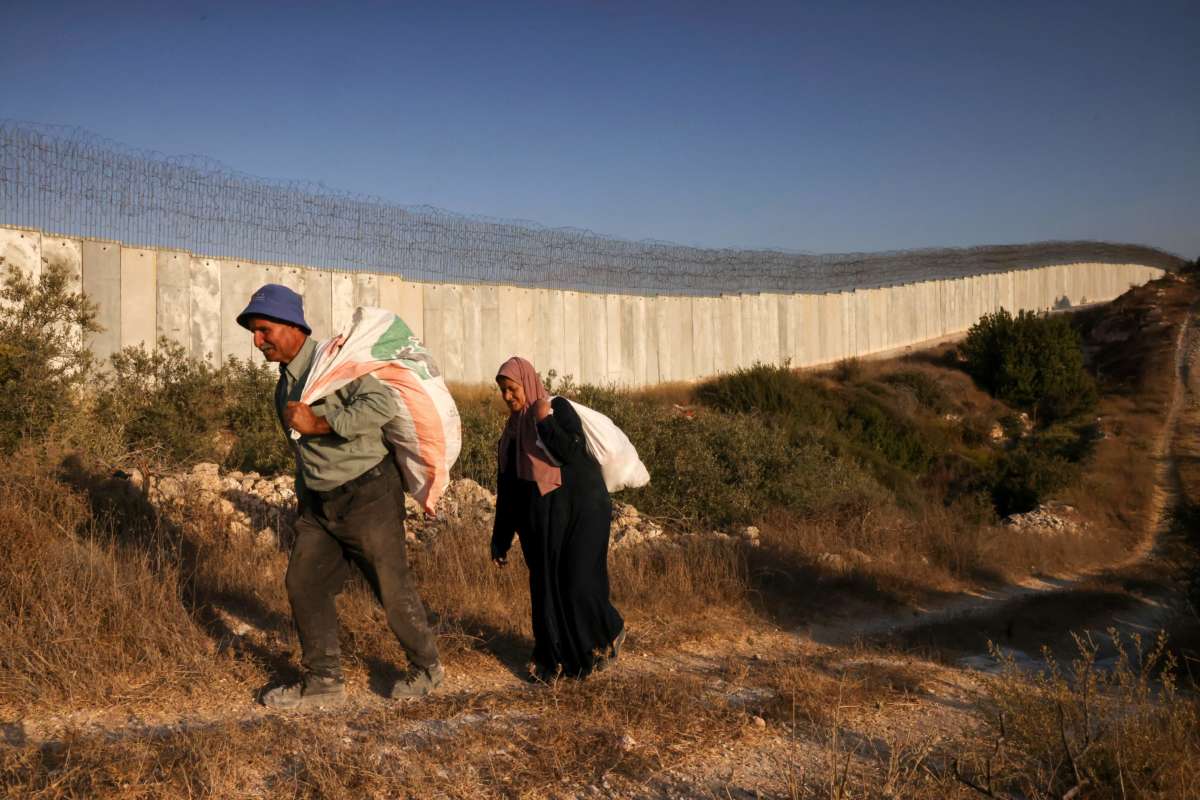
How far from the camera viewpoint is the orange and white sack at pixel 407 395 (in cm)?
410

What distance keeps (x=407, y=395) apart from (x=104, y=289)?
9.27 m

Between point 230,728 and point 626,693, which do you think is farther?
point 626,693

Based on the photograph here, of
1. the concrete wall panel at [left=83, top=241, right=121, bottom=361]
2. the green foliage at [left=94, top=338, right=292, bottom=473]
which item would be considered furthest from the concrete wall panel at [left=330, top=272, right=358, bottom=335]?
the concrete wall panel at [left=83, top=241, right=121, bottom=361]

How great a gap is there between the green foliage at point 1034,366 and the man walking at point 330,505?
25.7m

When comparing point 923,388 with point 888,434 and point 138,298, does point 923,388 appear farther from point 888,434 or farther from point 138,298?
point 138,298

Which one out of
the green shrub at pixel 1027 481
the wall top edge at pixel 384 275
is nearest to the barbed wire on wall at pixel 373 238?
the wall top edge at pixel 384 275

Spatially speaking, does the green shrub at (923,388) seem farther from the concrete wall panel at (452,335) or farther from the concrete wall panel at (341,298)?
the concrete wall panel at (341,298)

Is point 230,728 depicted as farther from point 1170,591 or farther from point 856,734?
point 1170,591

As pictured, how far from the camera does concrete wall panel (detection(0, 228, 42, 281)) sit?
10.6m

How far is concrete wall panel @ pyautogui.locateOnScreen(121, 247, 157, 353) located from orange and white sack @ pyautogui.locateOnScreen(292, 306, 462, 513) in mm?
8906

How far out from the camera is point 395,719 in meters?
3.92

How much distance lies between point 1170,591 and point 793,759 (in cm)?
772

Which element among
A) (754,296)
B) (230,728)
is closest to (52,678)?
(230,728)

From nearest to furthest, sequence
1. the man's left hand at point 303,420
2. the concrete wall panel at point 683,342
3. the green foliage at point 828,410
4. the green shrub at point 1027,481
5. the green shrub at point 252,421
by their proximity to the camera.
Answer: the man's left hand at point 303,420 → the green shrub at point 252,421 → the green shrub at point 1027,481 → the green foliage at point 828,410 → the concrete wall panel at point 683,342
